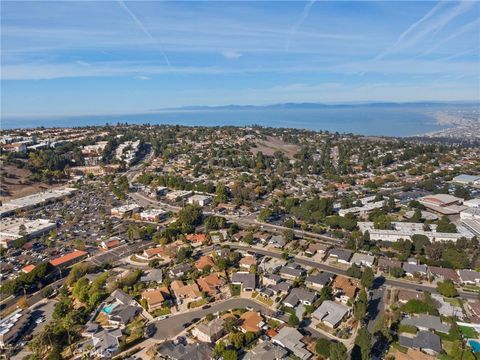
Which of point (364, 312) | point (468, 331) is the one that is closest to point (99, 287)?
point (364, 312)

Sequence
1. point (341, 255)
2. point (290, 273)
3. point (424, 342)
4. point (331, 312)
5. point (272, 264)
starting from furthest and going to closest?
point (341, 255) → point (272, 264) → point (290, 273) → point (331, 312) → point (424, 342)

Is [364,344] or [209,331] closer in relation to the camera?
[364,344]

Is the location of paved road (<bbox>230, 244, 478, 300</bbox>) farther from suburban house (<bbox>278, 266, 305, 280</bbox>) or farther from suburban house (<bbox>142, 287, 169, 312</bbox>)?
suburban house (<bbox>142, 287, 169, 312</bbox>)

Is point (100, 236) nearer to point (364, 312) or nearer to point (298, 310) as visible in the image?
point (298, 310)

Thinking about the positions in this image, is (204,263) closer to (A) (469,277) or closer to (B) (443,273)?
(B) (443,273)

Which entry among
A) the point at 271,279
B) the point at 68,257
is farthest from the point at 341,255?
the point at 68,257
